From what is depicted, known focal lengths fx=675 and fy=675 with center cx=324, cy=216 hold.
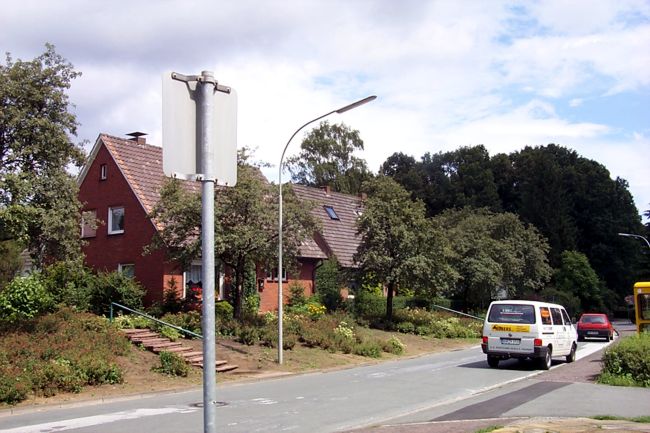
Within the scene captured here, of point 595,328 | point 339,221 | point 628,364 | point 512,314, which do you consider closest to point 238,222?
point 512,314

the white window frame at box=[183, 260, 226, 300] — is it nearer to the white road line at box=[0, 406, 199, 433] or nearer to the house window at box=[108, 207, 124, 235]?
the house window at box=[108, 207, 124, 235]

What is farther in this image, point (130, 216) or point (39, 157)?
point (130, 216)

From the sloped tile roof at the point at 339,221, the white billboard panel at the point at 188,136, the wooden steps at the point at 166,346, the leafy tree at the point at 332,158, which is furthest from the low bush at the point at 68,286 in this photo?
the leafy tree at the point at 332,158

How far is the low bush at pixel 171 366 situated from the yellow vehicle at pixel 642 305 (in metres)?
14.8

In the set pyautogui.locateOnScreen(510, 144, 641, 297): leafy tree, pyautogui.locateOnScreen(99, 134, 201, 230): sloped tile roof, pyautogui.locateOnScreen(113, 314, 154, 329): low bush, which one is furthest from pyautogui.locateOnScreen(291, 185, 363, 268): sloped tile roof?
Answer: pyautogui.locateOnScreen(510, 144, 641, 297): leafy tree

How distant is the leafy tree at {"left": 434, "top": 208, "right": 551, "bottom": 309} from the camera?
143 feet

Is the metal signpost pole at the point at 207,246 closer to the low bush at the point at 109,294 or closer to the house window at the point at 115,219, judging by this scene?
the low bush at the point at 109,294

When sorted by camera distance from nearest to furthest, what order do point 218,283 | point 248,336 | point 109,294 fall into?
point 248,336, point 109,294, point 218,283

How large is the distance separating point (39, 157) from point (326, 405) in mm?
10137

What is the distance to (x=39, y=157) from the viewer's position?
1778 cm

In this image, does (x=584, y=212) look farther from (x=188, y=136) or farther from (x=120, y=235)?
(x=188, y=136)

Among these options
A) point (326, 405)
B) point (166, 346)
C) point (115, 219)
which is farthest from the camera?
point (115, 219)

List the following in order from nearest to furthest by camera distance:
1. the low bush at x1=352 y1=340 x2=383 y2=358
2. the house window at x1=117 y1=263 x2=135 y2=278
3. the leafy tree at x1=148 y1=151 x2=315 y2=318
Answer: the leafy tree at x1=148 y1=151 x2=315 y2=318 → the low bush at x1=352 y1=340 x2=383 y2=358 → the house window at x1=117 y1=263 x2=135 y2=278

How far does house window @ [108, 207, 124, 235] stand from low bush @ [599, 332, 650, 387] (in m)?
22.1
